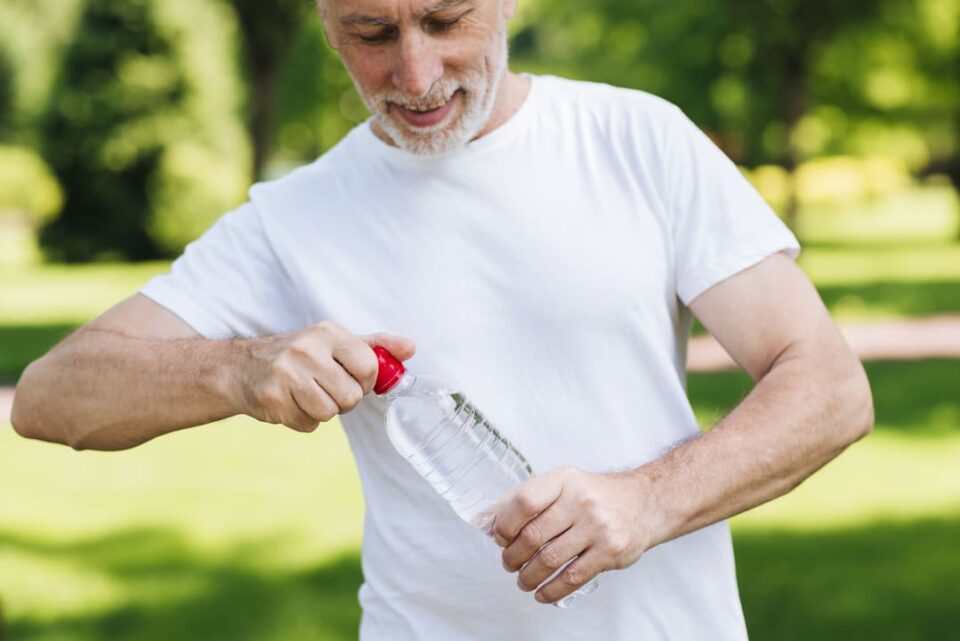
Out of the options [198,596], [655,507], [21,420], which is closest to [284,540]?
[198,596]

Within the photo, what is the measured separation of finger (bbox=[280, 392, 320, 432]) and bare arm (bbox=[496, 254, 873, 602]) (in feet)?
1.19

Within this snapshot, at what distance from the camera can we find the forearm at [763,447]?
7.49 feet

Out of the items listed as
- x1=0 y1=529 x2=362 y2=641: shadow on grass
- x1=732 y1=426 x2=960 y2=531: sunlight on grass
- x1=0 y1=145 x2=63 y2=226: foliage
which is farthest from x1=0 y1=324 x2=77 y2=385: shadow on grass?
x1=0 y1=145 x2=63 y2=226: foliage

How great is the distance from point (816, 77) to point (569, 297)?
31.2 m

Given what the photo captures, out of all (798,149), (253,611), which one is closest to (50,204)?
(798,149)

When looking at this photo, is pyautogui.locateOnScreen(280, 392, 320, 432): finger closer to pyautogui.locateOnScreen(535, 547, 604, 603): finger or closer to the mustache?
pyautogui.locateOnScreen(535, 547, 604, 603): finger

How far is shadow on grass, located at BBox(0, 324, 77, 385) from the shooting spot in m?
14.3

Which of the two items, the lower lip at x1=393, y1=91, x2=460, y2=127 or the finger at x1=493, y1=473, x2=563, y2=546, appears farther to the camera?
the lower lip at x1=393, y1=91, x2=460, y2=127

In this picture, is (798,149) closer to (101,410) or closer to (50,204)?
(50,204)

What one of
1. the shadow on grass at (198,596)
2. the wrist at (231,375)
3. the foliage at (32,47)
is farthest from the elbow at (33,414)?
the foliage at (32,47)

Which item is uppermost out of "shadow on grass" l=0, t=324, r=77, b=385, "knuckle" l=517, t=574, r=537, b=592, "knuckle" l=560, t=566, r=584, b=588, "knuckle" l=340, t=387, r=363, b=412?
"knuckle" l=340, t=387, r=363, b=412

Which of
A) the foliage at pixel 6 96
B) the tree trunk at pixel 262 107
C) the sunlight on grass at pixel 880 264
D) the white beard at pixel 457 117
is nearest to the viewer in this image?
the white beard at pixel 457 117

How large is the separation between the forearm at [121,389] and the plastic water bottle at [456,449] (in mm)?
330

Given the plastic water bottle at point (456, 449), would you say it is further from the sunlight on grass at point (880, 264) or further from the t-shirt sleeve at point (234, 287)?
the sunlight on grass at point (880, 264)
